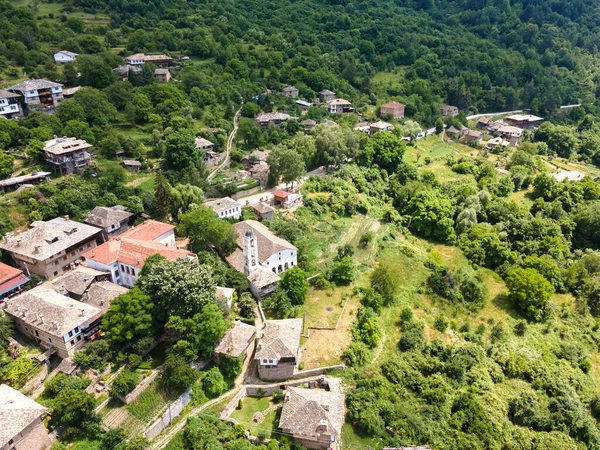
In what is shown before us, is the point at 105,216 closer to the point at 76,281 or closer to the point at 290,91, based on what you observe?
the point at 76,281

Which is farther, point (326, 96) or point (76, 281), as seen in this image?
point (326, 96)

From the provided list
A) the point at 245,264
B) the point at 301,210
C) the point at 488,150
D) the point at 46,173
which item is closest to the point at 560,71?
the point at 488,150

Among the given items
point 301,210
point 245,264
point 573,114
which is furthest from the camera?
point 573,114

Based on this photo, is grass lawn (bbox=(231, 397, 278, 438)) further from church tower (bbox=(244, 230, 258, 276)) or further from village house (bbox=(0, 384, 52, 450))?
church tower (bbox=(244, 230, 258, 276))

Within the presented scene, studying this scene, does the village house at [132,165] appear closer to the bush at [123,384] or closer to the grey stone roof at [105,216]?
the grey stone roof at [105,216]

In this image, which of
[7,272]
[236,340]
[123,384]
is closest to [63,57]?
[7,272]

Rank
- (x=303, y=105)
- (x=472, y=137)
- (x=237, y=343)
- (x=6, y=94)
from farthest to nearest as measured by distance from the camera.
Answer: (x=472, y=137) → (x=303, y=105) → (x=6, y=94) → (x=237, y=343)

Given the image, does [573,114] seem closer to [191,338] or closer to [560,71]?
[560,71]
